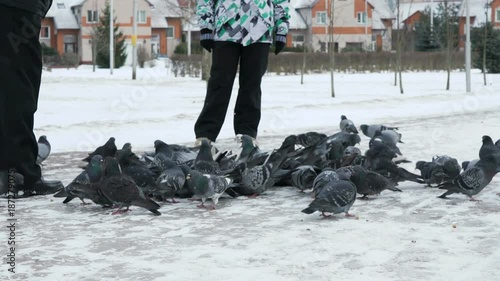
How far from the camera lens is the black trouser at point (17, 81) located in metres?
4.63

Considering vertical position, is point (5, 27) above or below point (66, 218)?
above

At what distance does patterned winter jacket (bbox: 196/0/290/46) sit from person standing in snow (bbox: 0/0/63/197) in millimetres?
2146

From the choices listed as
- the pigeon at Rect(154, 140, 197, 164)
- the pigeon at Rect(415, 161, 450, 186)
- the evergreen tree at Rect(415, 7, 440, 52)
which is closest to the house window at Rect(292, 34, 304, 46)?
the evergreen tree at Rect(415, 7, 440, 52)

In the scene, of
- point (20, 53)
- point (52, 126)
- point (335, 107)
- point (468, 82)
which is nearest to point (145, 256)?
point (20, 53)

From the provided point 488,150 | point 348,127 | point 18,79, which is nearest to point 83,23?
point 348,127

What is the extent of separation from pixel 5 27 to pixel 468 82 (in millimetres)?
17482

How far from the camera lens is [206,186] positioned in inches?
181

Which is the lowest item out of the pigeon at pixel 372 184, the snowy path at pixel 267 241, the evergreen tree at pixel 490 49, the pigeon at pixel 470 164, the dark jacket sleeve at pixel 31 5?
the snowy path at pixel 267 241

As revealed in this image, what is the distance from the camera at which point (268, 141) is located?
27.3ft

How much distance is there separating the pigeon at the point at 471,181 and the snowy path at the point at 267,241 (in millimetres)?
66

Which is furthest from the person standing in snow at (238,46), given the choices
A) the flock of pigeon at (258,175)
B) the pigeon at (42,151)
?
the pigeon at (42,151)

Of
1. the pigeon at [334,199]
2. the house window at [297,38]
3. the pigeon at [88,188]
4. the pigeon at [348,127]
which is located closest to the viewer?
the pigeon at [334,199]

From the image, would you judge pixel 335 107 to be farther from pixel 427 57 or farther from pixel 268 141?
pixel 427 57

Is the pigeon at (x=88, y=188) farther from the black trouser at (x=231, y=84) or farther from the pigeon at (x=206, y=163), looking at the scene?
the black trouser at (x=231, y=84)
